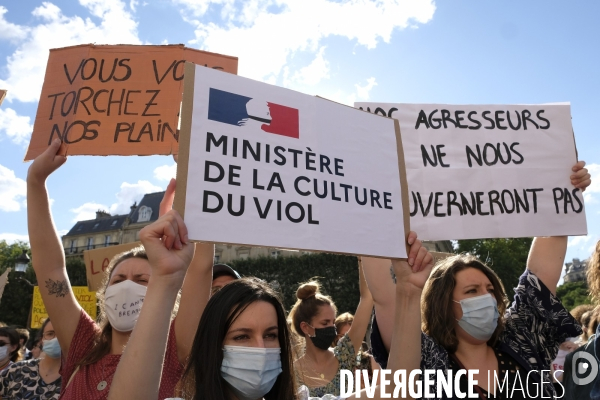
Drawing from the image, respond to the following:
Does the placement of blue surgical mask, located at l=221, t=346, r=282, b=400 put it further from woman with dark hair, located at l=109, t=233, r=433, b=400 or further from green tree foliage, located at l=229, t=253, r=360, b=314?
green tree foliage, located at l=229, t=253, r=360, b=314

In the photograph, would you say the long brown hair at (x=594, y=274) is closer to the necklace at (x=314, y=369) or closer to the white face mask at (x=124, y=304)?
the necklace at (x=314, y=369)

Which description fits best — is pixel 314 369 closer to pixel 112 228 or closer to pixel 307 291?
pixel 307 291

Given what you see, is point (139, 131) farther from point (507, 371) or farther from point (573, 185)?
point (573, 185)

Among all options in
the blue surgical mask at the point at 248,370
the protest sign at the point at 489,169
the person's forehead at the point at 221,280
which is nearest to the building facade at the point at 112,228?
the protest sign at the point at 489,169

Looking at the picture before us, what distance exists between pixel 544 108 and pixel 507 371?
6.97 feet

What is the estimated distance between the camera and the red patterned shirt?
7.42 feet

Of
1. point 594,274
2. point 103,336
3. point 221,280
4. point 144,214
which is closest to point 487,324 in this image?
point 594,274

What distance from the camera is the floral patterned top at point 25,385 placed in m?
4.09

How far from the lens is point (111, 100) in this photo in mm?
3297

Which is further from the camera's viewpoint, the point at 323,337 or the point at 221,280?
the point at 323,337

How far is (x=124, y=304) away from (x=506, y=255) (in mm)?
40381

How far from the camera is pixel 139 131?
3236 millimetres

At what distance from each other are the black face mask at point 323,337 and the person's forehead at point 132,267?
7.86ft

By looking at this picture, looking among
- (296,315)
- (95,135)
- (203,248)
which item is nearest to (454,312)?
(203,248)
